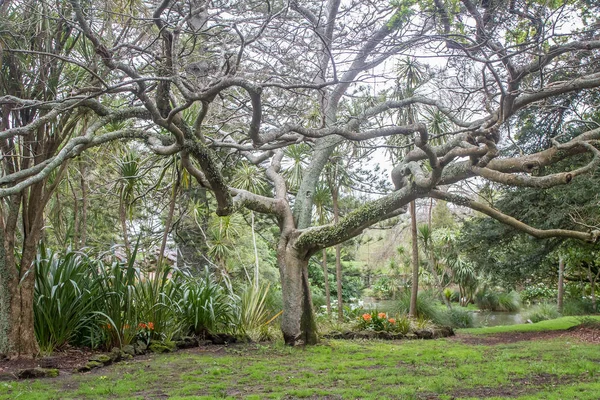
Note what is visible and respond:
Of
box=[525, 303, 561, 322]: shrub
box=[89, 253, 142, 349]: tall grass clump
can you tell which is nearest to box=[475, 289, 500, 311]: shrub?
box=[525, 303, 561, 322]: shrub

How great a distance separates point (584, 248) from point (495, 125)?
5.44 meters

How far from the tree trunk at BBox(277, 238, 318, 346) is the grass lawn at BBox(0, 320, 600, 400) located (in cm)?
32

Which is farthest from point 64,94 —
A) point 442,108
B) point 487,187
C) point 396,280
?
point 396,280

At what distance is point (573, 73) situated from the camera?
6758 mm

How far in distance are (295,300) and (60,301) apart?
282cm

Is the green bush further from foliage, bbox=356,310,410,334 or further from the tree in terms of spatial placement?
the tree

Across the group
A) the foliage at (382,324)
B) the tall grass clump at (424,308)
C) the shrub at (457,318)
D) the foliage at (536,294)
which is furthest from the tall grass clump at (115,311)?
the foliage at (536,294)

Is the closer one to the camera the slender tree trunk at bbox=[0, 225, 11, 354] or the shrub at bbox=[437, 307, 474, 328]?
the slender tree trunk at bbox=[0, 225, 11, 354]

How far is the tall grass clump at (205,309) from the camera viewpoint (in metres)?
6.48

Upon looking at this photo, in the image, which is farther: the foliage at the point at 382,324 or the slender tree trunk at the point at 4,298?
the foliage at the point at 382,324

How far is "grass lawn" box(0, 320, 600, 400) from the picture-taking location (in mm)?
3617

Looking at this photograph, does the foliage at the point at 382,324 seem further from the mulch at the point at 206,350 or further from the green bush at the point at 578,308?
the green bush at the point at 578,308

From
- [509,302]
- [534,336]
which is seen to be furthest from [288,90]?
[509,302]

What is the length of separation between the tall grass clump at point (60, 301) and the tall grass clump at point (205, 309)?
1.38 m
